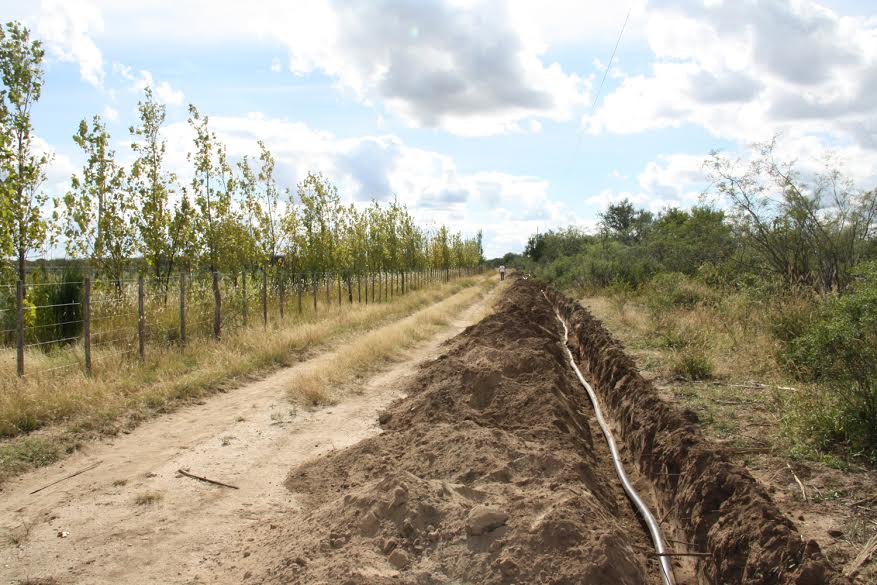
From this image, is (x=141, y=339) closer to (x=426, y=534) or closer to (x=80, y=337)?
(x=80, y=337)

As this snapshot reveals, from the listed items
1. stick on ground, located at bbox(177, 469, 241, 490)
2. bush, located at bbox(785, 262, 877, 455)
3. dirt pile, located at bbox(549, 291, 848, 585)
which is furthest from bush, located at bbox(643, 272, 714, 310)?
stick on ground, located at bbox(177, 469, 241, 490)

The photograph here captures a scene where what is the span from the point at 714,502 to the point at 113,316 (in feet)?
37.9

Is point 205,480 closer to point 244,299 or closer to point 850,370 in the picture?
point 850,370

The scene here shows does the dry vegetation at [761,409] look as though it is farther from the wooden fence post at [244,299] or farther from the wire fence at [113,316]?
the wooden fence post at [244,299]

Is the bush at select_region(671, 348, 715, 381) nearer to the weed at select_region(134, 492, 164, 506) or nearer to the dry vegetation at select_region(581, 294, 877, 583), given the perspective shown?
the dry vegetation at select_region(581, 294, 877, 583)

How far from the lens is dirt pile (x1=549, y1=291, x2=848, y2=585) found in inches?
156

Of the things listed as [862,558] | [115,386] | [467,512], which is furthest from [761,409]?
[115,386]

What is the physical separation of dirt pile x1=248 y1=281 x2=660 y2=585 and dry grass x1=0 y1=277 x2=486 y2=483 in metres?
2.97

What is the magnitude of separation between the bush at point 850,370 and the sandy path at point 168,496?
5.00m

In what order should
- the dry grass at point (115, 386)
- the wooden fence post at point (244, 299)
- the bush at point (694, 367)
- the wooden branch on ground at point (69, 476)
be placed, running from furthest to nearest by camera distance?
the wooden fence post at point (244, 299), the bush at point (694, 367), the dry grass at point (115, 386), the wooden branch on ground at point (69, 476)

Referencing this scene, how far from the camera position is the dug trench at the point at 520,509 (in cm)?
399

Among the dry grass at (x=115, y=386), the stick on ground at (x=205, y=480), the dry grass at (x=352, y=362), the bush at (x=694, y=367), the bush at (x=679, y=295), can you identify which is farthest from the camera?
the bush at (x=679, y=295)

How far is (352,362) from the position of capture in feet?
41.4

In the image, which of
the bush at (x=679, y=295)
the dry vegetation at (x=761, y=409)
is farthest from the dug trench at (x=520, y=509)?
the bush at (x=679, y=295)
